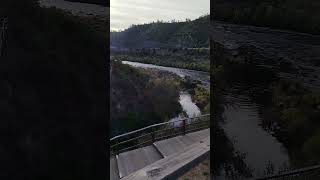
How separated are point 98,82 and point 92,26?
0.60 metres

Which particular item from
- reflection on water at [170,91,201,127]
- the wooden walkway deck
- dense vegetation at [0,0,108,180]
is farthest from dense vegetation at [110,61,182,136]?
dense vegetation at [0,0,108,180]

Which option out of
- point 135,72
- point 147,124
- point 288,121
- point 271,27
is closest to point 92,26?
point 135,72

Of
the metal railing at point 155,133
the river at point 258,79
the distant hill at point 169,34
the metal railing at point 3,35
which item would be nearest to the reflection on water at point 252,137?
the river at point 258,79

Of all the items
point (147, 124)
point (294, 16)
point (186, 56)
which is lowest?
point (147, 124)

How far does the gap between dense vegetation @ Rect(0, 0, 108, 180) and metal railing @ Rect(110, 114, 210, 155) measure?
605mm

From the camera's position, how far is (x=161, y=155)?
559 cm

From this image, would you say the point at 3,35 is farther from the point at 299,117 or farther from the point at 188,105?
the point at 299,117

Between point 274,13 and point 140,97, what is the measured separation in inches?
72.0

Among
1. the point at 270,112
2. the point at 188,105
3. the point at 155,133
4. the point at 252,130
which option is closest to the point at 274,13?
the point at 270,112

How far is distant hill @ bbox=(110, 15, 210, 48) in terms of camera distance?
5578mm

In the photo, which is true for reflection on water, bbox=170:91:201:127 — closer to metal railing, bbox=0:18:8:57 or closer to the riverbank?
the riverbank

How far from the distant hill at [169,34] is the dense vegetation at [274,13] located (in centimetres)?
60

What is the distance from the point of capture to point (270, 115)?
15.9 ft

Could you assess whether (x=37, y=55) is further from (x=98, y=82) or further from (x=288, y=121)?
(x=288, y=121)
